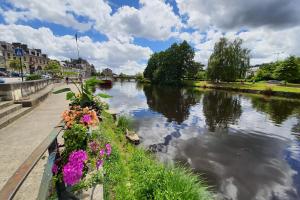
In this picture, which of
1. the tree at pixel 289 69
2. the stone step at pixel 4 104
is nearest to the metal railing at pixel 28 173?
the stone step at pixel 4 104

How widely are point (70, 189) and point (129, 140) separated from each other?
6972mm

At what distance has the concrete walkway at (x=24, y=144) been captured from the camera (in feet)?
11.1

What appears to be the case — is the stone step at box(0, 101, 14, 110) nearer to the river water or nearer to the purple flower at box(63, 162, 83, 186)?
the river water

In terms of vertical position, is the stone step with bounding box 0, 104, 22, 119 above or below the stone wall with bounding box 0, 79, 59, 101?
below

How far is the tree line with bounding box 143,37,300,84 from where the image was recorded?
44531mm

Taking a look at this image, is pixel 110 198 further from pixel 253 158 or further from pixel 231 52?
pixel 231 52

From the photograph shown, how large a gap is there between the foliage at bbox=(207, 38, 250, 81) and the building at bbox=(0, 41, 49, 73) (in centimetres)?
4997

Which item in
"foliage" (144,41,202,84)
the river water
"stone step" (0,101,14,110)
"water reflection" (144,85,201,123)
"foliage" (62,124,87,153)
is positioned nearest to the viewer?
"foliage" (62,124,87,153)

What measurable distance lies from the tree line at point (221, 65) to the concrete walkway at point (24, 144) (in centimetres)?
4671

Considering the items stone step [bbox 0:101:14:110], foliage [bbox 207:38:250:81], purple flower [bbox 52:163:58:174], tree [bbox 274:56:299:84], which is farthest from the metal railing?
tree [bbox 274:56:299:84]

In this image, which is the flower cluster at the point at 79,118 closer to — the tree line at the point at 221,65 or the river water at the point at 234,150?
the river water at the point at 234,150

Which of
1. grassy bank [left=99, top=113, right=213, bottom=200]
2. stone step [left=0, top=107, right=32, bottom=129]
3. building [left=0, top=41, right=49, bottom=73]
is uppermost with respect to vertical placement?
building [left=0, top=41, right=49, bottom=73]

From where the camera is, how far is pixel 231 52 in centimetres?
4872

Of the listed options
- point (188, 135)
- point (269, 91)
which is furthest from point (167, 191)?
point (269, 91)
